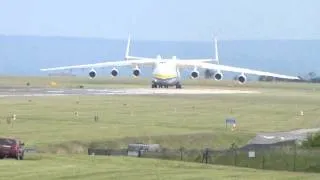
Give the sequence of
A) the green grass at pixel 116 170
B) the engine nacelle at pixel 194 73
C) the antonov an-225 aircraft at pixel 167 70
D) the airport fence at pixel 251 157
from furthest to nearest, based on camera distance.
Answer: the engine nacelle at pixel 194 73 < the antonov an-225 aircraft at pixel 167 70 < the airport fence at pixel 251 157 < the green grass at pixel 116 170

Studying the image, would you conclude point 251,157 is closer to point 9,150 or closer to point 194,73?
point 9,150

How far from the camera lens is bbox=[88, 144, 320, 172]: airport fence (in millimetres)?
41500

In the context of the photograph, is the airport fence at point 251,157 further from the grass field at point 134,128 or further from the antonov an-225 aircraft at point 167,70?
the antonov an-225 aircraft at point 167,70

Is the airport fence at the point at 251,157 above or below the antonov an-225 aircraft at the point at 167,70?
below

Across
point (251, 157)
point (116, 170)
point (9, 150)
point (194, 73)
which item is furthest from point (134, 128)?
point (194, 73)

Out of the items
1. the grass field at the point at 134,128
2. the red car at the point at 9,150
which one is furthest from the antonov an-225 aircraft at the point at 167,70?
the red car at the point at 9,150

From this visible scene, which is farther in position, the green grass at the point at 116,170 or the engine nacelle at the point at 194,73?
the engine nacelle at the point at 194,73

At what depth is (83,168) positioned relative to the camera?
1372 inches

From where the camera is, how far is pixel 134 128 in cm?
5900

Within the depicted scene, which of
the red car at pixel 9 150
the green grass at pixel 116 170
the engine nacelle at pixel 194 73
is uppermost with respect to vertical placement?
the engine nacelle at pixel 194 73

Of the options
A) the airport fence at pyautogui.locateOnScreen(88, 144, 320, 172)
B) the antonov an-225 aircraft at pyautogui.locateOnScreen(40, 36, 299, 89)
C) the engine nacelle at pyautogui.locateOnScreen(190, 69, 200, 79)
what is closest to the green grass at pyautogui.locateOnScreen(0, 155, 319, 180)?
the airport fence at pyautogui.locateOnScreen(88, 144, 320, 172)

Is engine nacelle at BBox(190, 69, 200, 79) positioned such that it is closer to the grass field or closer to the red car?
the grass field

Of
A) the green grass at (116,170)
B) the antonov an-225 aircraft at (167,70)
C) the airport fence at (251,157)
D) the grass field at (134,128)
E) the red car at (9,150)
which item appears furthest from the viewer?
the antonov an-225 aircraft at (167,70)

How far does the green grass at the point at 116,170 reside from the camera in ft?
106
